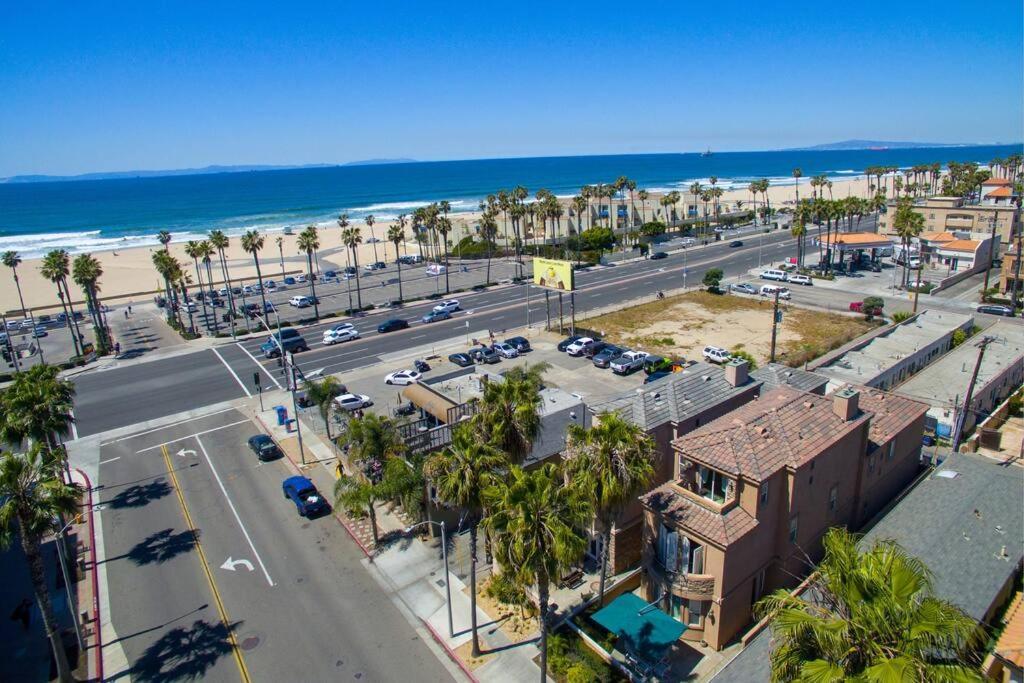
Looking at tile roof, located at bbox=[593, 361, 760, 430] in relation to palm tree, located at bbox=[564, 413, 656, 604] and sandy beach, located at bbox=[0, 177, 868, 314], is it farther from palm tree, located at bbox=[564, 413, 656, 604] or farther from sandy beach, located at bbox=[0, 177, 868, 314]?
sandy beach, located at bbox=[0, 177, 868, 314]

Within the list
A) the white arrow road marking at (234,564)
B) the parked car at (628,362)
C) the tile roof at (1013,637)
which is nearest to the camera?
the tile roof at (1013,637)

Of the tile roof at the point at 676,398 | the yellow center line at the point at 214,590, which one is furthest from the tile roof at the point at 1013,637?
the yellow center line at the point at 214,590

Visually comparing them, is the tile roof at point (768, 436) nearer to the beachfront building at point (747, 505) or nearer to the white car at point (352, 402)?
the beachfront building at point (747, 505)

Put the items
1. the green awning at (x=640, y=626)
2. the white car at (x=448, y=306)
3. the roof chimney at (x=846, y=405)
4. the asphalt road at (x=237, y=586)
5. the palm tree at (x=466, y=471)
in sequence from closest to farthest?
1. the palm tree at (x=466, y=471)
2. the green awning at (x=640, y=626)
3. the asphalt road at (x=237, y=586)
4. the roof chimney at (x=846, y=405)
5. the white car at (x=448, y=306)

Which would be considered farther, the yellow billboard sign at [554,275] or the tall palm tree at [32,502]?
the yellow billboard sign at [554,275]

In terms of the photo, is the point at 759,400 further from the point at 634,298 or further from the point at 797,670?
the point at 634,298

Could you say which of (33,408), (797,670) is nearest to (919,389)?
(797,670)

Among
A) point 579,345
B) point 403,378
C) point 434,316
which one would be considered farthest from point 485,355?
point 434,316

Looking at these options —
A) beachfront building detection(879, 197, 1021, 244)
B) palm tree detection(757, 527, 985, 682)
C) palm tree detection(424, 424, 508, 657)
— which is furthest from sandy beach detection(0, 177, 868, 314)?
palm tree detection(757, 527, 985, 682)
